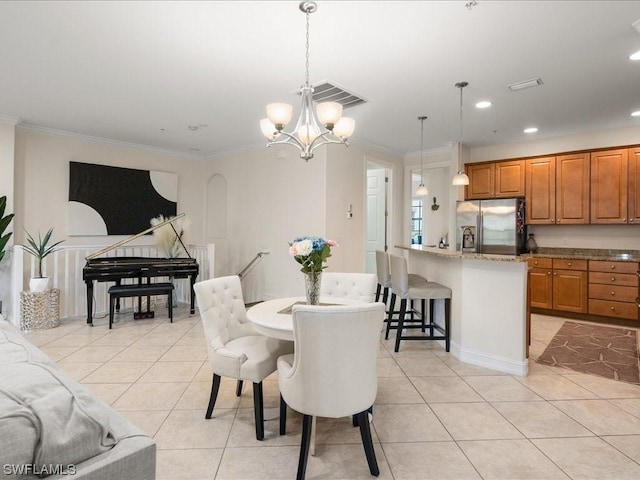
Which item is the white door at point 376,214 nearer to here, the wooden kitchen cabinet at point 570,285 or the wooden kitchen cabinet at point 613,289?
the wooden kitchen cabinet at point 570,285

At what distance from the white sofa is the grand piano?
156 inches

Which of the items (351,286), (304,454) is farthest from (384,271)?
(304,454)

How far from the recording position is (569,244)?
17.7ft

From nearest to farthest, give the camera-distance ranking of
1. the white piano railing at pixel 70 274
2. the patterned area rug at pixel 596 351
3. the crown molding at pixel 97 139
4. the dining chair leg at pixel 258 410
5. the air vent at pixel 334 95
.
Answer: the dining chair leg at pixel 258 410, the patterned area rug at pixel 596 351, the air vent at pixel 334 95, the white piano railing at pixel 70 274, the crown molding at pixel 97 139

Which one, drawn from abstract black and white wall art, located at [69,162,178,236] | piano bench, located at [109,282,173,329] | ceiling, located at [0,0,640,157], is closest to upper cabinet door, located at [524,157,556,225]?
ceiling, located at [0,0,640,157]

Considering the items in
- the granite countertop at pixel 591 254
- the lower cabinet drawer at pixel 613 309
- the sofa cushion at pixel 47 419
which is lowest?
the lower cabinet drawer at pixel 613 309

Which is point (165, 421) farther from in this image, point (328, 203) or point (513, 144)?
point (513, 144)

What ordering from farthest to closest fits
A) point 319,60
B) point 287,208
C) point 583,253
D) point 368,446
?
1. point 287,208
2. point 583,253
3. point 319,60
4. point 368,446

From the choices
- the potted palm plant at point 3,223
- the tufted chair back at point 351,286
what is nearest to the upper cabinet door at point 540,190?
the tufted chair back at point 351,286

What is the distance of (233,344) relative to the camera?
2.44m

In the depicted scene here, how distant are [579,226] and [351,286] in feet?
14.3

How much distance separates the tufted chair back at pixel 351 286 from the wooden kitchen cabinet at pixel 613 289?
12.0 feet

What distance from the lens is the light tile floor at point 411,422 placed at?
1891 millimetres

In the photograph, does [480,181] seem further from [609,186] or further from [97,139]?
[97,139]
